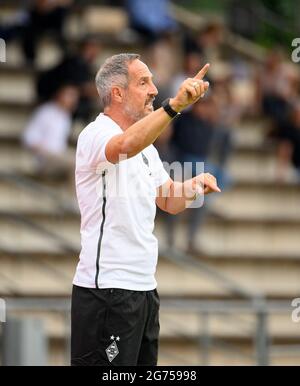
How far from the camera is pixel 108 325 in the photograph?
732 cm

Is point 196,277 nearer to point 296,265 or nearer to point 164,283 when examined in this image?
point 164,283

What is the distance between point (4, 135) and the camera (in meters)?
15.0

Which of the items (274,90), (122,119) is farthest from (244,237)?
(122,119)

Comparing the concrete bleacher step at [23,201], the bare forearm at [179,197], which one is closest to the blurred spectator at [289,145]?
the concrete bleacher step at [23,201]

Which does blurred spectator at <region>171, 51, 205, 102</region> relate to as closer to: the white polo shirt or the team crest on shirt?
the white polo shirt

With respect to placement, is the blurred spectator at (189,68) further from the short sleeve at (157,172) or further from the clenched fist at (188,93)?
the clenched fist at (188,93)

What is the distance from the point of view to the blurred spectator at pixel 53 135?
14.5 metres

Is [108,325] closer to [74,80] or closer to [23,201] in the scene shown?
[23,201]

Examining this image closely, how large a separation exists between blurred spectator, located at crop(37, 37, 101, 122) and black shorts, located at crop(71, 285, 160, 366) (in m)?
7.79

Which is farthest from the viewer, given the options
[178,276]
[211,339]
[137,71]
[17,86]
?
[17,86]

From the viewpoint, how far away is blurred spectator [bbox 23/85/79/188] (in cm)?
1446

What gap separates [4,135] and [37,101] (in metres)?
0.59

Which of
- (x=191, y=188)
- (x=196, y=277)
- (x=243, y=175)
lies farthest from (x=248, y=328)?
(x=191, y=188)

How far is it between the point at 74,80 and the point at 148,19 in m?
2.24
